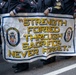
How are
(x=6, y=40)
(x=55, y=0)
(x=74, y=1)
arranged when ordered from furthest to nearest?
1. (x=74, y=1)
2. (x=55, y=0)
3. (x=6, y=40)

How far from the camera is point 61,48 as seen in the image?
643 cm

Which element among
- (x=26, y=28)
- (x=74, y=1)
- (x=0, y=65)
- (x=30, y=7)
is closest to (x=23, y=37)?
(x=26, y=28)

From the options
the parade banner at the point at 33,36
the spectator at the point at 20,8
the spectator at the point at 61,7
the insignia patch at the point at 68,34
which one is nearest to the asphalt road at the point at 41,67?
the spectator at the point at 20,8

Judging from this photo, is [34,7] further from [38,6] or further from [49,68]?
[49,68]

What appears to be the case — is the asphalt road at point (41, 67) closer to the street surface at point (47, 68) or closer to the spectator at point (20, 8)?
the street surface at point (47, 68)

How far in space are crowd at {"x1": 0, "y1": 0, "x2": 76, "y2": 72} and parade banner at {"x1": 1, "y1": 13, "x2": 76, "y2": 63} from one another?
106 mm

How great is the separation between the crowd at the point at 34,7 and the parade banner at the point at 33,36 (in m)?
0.11

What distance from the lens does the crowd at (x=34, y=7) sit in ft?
18.9

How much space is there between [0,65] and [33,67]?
70cm

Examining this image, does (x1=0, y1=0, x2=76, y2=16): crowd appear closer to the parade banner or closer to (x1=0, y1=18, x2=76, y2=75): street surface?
the parade banner

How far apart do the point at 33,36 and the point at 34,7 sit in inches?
22.9

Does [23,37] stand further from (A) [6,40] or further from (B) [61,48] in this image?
(B) [61,48]

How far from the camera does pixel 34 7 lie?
19.8 ft

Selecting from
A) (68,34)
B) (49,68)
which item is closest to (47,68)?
(49,68)
